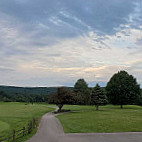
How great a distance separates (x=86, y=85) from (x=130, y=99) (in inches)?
1099

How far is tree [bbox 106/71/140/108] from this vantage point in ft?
193

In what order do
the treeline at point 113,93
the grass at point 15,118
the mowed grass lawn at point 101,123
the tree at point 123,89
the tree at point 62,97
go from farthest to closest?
the tree at point 123,89
the treeline at point 113,93
the tree at point 62,97
the grass at point 15,118
the mowed grass lawn at point 101,123

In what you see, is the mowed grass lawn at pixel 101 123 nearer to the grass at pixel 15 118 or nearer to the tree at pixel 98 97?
the grass at pixel 15 118

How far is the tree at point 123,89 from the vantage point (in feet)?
193

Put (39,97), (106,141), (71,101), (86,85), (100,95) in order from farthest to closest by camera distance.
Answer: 1. (39,97)
2. (86,85)
3. (100,95)
4. (71,101)
5. (106,141)

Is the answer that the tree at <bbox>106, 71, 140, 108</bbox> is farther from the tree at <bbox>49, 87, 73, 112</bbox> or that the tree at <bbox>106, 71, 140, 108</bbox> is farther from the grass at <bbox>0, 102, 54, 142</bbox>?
the grass at <bbox>0, 102, 54, 142</bbox>

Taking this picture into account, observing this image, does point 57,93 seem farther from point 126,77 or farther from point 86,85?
point 86,85

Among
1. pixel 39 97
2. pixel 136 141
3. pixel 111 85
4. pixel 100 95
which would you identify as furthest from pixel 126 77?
pixel 39 97

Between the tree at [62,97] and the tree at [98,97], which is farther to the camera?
the tree at [98,97]

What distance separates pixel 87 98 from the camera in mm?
60062

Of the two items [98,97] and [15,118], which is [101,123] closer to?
[15,118]

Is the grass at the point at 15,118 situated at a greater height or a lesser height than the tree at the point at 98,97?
lesser

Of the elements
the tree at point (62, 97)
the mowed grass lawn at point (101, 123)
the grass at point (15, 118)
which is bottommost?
the grass at point (15, 118)

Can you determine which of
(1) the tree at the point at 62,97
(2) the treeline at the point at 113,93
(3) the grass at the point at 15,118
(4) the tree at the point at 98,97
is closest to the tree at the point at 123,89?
(2) the treeline at the point at 113,93
